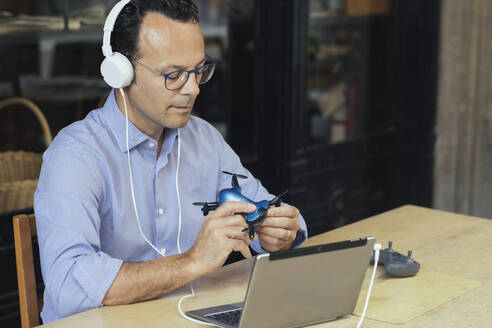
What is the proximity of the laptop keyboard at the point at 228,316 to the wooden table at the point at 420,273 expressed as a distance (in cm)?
5

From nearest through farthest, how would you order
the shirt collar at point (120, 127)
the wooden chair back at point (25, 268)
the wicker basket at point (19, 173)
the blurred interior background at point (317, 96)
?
the wooden chair back at point (25, 268) → the shirt collar at point (120, 127) → the wicker basket at point (19, 173) → the blurred interior background at point (317, 96)

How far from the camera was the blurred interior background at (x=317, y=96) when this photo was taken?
273 centimetres

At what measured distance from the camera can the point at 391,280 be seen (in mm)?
1677

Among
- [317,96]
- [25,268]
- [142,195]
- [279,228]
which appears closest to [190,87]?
[142,195]

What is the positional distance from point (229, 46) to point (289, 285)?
7.26ft

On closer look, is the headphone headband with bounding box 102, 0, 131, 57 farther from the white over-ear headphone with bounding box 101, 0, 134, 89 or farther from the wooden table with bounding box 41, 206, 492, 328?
the wooden table with bounding box 41, 206, 492, 328

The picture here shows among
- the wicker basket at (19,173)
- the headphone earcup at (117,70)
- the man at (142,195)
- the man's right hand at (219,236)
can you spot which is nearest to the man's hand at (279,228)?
the man at (142,195)

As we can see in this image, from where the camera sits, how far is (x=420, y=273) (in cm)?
173

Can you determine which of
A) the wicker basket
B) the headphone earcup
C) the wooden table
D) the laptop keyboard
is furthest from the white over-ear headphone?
the wicker basket

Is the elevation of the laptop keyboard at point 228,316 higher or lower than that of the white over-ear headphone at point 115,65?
lower

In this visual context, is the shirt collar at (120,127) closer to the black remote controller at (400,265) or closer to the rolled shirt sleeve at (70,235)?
the rolled shirt sleeve at (70,235)

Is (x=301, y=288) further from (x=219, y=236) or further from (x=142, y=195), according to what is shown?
(x=142, y=195)

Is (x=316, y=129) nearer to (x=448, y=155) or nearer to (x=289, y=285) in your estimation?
(x=448, y=155)

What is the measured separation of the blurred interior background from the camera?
273cm
